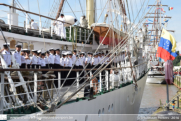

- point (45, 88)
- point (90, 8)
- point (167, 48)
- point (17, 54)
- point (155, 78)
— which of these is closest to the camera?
point (45, 88)

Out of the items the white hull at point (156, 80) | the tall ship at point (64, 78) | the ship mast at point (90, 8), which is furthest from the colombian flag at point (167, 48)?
the white hull at point (156, 80)

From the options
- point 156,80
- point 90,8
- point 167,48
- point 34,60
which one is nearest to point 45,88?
point 34,60

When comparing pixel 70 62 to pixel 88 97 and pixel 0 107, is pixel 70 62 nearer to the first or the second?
pixel 88 97

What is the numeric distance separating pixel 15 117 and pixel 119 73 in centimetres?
525

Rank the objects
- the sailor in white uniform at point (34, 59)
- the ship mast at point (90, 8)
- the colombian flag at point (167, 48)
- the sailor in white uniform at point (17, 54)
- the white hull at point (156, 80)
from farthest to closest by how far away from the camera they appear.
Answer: the white hull at point (156, 80), the ship mast at point (90, 8), the colombian flag at point (167, 48), the sailor in white uniform at point (34, 59), the sailor in white uniform at point (17, 54)

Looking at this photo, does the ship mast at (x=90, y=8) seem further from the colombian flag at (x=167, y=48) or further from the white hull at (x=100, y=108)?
the white hull at (x=100, y=108)

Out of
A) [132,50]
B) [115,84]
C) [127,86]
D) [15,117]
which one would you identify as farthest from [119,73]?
[15,117]

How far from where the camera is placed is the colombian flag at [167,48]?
12.3 meters

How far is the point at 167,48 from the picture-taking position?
12.3 m

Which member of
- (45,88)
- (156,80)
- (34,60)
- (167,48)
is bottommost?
(156,80)

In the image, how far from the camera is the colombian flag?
12289mm

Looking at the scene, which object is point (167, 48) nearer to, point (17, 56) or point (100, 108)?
point (100, 108)

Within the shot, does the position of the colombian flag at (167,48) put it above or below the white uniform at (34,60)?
above

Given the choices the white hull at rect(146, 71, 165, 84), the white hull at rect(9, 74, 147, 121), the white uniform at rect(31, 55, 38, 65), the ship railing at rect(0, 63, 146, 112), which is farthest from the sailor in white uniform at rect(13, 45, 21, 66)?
the white hull at rect(146, 71, 165, 84)
